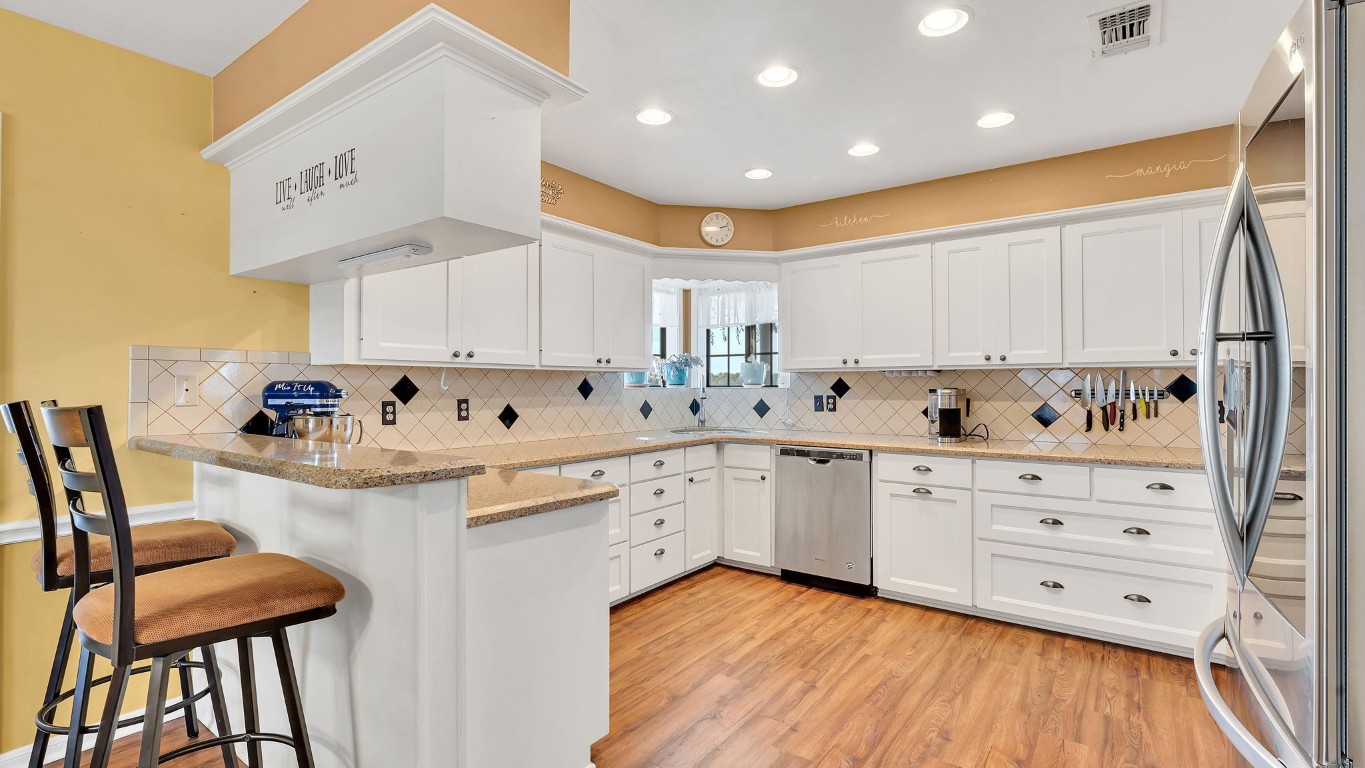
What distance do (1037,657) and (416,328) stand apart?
305 centimetres

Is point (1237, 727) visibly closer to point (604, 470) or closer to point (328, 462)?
point (328, 462)

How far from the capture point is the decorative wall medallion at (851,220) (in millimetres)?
→ 4062

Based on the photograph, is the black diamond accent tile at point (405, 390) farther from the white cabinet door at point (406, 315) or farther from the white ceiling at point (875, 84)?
the white ceiling at point (875, 84)

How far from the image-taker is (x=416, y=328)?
281cm

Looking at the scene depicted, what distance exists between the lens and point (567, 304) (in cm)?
356

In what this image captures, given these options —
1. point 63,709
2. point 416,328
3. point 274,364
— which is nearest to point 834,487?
point 416,328

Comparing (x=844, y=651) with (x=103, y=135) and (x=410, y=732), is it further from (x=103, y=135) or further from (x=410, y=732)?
(x=103, y=135)

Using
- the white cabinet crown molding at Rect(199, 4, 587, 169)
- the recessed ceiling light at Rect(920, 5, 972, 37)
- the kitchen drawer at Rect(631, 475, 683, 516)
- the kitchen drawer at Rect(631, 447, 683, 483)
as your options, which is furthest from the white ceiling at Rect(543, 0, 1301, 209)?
the kitchen drawer at Rect(631, 475, 683, 516)

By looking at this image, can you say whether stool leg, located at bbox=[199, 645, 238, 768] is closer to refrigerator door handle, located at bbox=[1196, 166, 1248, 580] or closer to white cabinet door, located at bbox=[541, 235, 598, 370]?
white cabinet door, located at bbox=[541, 235, 598, 370]

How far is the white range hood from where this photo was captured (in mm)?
1678

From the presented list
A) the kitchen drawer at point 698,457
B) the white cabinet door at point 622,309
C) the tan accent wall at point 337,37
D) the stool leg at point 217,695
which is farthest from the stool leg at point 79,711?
the kitchen drawer at point 698,457

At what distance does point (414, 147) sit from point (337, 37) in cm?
50

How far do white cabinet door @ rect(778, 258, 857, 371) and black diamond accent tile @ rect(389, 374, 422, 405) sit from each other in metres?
2.31

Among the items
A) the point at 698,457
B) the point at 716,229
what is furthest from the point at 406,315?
A: the point at 716,229
